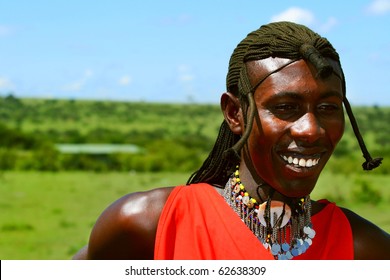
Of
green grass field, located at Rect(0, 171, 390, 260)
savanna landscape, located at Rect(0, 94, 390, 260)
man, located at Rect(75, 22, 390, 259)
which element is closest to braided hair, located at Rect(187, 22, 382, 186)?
man, located at Rect(75, 22, 390, 259)

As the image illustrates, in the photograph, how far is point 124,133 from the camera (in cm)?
6150

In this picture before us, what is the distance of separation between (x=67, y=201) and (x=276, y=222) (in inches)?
876

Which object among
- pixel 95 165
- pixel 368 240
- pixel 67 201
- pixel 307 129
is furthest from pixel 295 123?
pixel 95 165

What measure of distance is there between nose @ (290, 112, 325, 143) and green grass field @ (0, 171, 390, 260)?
1202cm

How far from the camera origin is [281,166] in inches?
105

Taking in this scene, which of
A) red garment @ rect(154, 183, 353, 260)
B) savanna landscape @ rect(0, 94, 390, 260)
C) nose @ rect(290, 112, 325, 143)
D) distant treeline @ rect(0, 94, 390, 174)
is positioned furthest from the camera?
distant treeline @ rect(0, 94, 390, 174)

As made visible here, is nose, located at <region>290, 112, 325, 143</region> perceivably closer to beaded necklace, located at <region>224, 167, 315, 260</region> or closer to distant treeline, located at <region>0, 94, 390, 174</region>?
beaded necklace, located at <region>224, 167, 315, 260</region>

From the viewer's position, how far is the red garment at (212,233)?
2713mm

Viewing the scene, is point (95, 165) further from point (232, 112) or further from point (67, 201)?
point (232, 112)

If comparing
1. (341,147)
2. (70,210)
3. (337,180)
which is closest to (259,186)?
(70,210)

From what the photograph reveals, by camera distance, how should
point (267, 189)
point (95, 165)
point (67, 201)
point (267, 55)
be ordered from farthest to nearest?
1. point (95, 165)
2. point (67, 201)
3. point (267, 189)
4. point (267, 55)

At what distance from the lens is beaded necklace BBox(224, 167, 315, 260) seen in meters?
2.82
